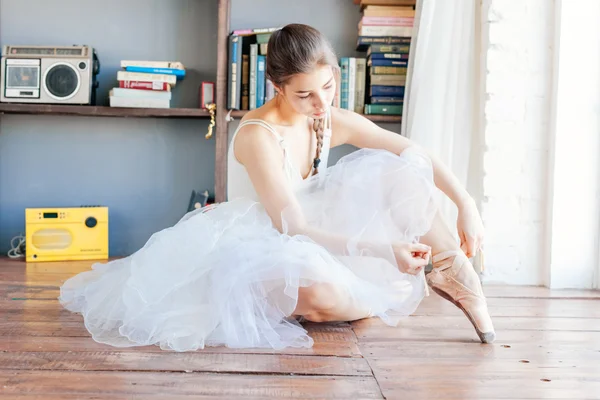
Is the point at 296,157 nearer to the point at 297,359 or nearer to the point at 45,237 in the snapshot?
the point at 297,359

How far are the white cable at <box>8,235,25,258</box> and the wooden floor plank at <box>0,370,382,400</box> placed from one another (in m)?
1.81

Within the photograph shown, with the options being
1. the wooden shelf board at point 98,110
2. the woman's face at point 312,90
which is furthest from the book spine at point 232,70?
the woman's face at point 312,90

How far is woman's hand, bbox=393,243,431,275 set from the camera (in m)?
1.35

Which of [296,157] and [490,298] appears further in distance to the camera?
[490,298]

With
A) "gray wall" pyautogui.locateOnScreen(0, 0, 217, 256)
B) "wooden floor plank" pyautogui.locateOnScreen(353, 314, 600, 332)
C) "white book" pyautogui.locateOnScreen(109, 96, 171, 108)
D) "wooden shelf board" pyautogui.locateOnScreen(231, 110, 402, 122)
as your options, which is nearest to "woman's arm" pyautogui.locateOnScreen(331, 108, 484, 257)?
"wooden floor plank" pyautogui.locateOnScreen(353, 314, 600, 332)

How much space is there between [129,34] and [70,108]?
1.52ft

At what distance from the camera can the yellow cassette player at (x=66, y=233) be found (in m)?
2.74

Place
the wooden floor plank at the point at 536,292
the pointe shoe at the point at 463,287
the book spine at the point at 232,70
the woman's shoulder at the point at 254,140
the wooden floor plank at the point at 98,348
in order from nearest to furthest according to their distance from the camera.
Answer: the wooden floor plank at the point at 98,348 < the pointe shoe at the point at 463,287 < the woman's shoulder at the point at 254,140 < the wooden floor plank at the point at 536,292 < the book spine at the point at 232,70

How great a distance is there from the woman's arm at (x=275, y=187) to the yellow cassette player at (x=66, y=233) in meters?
1.40

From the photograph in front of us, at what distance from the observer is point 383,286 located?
161cm

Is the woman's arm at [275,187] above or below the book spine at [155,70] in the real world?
below

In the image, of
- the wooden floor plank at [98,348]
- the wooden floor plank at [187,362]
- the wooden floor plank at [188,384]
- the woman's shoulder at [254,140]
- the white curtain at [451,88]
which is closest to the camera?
the wooden floor plank at [188,384]

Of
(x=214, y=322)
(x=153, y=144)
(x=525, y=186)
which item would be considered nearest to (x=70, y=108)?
(x=153, y=144)

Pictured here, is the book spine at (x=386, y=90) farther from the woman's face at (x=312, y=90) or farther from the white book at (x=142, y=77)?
the woman's face at (x=312, y=90)
